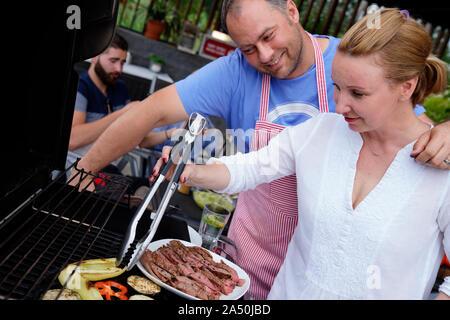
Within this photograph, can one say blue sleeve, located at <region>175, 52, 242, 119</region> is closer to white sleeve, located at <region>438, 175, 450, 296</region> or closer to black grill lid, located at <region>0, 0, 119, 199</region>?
black grill lid, located at <region>0, 0, 119, 199</region>

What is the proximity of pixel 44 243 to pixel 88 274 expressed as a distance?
175mm

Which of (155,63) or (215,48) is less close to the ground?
(215,48)

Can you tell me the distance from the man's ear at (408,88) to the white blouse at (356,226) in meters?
0.17

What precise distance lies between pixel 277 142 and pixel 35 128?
86 centimetres

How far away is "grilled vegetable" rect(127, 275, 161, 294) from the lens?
108cm

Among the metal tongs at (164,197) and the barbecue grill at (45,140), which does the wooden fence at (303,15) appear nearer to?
the barbecue grill at (45,140)

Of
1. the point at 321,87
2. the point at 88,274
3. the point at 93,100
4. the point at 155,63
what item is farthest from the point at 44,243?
the point at 155,63

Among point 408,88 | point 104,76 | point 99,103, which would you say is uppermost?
point 408,88

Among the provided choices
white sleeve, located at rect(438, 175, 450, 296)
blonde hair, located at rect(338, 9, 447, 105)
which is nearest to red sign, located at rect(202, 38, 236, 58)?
blonde hair, located at rect(338, 9, 447, 105)

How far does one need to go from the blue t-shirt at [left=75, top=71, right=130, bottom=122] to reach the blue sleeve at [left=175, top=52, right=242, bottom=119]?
1.65 m

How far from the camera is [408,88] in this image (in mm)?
1265

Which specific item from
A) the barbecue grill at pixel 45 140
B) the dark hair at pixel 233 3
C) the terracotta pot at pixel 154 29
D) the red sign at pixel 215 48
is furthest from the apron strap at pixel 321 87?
the terracotta pot at pixel 154 29

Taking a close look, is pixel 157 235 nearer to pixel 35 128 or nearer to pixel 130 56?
pixel 35 128

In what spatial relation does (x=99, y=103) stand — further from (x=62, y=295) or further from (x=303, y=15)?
(x=303, y=15)
